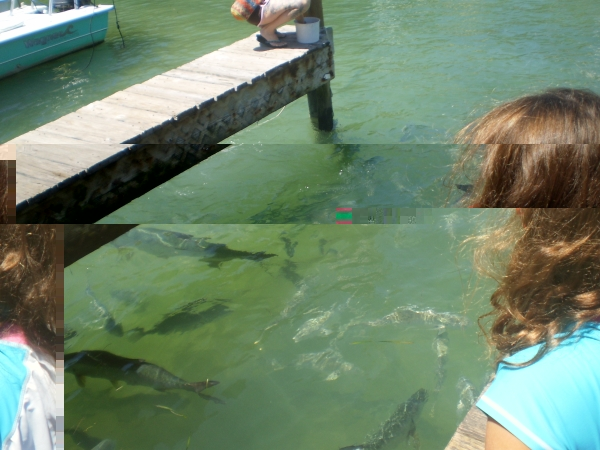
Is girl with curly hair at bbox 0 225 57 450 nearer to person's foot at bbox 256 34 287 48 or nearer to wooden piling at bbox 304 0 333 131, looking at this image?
person's foot at bbox 256 34 287 48

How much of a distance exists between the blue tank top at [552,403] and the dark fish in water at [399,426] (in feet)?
7.31

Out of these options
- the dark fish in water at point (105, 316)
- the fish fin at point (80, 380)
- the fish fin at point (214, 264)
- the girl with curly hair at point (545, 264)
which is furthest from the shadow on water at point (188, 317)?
the girl with curly hair at point (545, 264)

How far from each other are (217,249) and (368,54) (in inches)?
288

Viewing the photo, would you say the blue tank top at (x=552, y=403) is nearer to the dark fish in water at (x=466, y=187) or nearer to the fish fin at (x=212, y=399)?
the dark fish in water at (x=466, y=187)

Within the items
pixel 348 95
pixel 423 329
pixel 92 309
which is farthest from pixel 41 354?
pixel 348 95

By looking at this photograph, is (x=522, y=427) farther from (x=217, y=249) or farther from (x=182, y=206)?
(x=217, y=249)

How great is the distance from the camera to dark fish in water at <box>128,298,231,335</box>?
4422 millimetres

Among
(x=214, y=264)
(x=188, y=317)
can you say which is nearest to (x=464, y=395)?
(x=188, y=317)

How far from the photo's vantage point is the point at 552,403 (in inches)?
38.7

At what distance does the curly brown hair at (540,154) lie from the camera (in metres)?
1.08

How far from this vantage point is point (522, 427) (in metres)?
0.98

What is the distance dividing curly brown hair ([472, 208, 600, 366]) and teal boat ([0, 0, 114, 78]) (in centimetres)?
1181

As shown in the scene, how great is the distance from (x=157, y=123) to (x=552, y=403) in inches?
158

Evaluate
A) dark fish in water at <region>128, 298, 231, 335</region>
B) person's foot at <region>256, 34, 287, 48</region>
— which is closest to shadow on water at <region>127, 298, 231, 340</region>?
dark fish in water at <region>128, 298, 231, 335</region>
